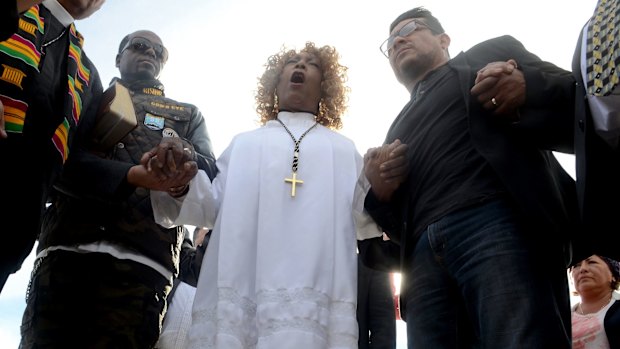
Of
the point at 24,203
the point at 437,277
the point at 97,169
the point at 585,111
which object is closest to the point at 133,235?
the point at 97,169

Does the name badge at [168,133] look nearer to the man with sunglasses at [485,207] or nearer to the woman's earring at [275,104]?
the woman's earring at [275,104]

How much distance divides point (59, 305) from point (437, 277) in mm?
1601

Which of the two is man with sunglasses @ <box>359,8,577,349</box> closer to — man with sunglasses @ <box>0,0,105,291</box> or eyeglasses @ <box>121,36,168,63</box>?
man with sunglasses @ <box>0,0,105,291</box>

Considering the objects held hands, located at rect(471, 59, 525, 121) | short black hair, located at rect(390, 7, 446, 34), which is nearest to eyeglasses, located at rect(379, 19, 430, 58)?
short black hair, located at rect(390, 7, 446, 34)

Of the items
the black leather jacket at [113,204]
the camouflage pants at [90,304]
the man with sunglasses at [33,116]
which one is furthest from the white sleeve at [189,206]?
the man with sunglasses at [33,116]

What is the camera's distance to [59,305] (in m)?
2.89

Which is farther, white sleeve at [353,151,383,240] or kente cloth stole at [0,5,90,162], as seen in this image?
white sleeve at [353,151,383,240]

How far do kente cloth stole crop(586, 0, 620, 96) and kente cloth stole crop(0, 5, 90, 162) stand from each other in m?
1.88

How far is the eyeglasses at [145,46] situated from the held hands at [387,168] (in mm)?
1940

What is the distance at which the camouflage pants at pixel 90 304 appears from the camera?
287 cm

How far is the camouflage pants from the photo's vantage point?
2869 mm

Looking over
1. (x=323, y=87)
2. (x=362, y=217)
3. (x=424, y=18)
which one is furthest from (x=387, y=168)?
(x=323, y=87)

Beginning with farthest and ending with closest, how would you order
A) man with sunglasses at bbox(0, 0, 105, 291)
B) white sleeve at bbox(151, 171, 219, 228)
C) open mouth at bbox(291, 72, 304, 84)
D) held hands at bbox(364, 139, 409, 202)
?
1. open mouth at bbox(291, 72, 304, 84)
2. white sleeve at bbox(151, 171, 219, 228)
3. held hands at bbox(364, 139, 409, 202)
4. man with sunglasses at bbox(0, 0, 105, 291)

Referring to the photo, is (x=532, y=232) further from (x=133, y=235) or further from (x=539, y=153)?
(x=133, y=235)
